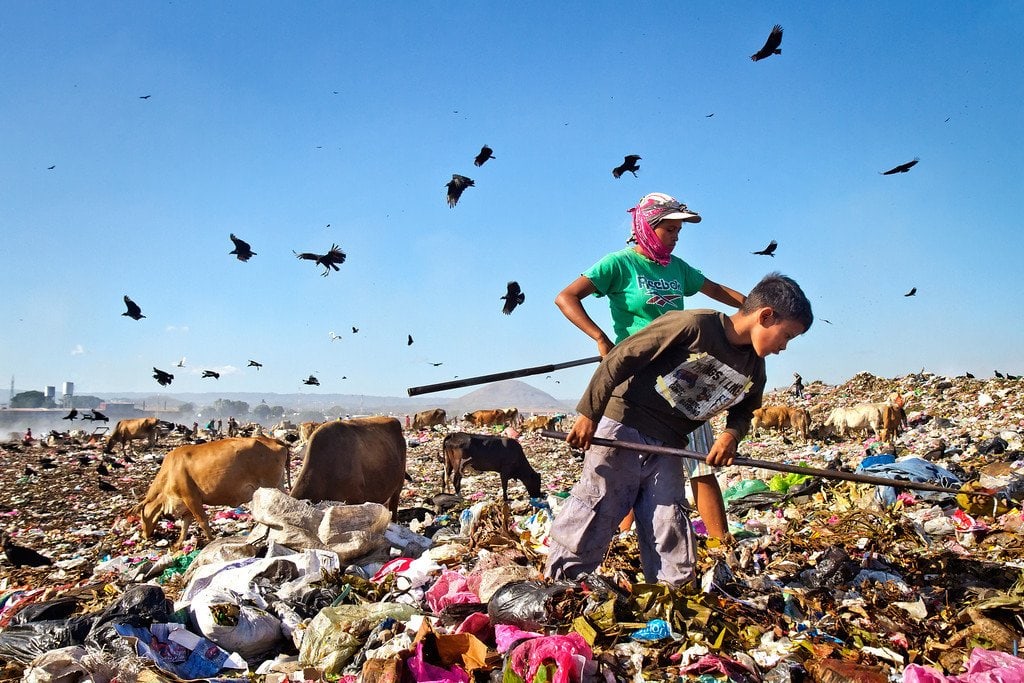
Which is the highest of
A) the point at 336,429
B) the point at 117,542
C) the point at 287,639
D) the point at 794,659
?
the point at 336,429

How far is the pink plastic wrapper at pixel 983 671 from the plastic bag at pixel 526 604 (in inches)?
55.1

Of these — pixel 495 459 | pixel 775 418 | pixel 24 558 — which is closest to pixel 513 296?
pixel 495 459

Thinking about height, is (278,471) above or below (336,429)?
below

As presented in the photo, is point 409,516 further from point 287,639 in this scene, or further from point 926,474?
point 926,474

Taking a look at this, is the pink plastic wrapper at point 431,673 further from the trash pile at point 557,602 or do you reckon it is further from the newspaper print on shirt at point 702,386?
the newspaper print on shirt at point 702,386

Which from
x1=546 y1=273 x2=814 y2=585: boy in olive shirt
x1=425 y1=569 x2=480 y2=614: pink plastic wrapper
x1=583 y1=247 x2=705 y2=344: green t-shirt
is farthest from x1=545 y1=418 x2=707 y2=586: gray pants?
x1=583 y1=247 x2=705 y2=344: green t-shirt

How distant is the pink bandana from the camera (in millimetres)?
Answer: 3783

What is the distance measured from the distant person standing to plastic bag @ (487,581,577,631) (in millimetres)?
1238

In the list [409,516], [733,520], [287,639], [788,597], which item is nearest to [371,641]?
[287,639]

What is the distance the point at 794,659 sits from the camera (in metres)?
2.71

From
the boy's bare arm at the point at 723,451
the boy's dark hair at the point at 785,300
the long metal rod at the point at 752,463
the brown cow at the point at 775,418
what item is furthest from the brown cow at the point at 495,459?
the brown cow at the point at 775,418

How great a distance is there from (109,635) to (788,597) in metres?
3.39

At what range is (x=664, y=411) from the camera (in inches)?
128

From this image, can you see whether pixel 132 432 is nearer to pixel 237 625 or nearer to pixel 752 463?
pixel 237 625
